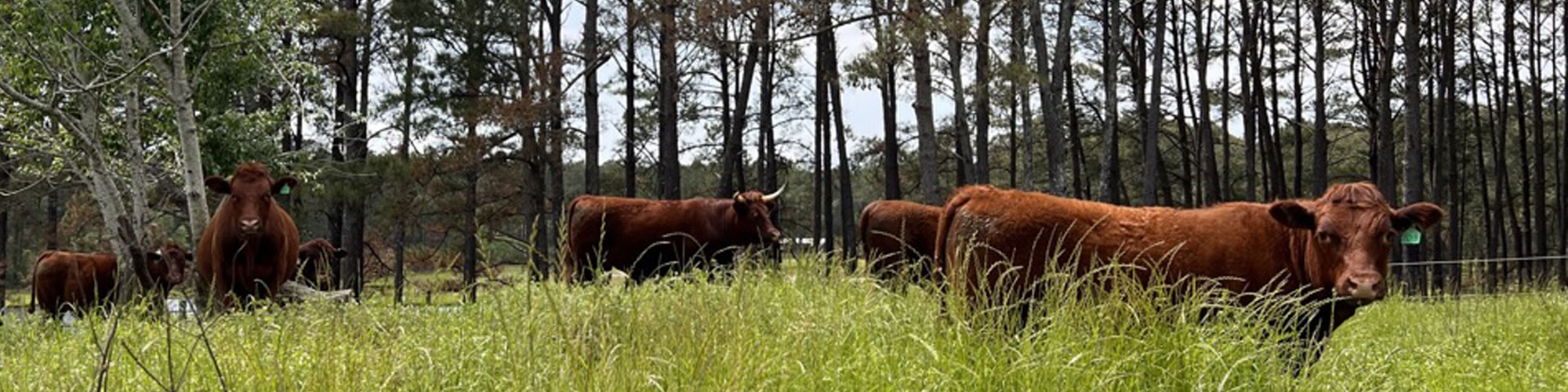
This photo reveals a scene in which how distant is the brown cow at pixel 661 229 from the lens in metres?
11.8

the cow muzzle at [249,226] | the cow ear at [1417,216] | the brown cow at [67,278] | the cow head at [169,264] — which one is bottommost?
the brown cow at [67,278]

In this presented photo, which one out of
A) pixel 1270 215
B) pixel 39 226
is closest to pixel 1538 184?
pixel 1270 215

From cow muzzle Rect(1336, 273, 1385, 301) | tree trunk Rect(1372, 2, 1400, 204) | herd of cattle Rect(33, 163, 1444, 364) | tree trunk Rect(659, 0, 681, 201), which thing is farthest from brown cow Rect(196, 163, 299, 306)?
tree trunk Rect(1372, 2, 1400, 204)

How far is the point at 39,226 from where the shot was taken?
Result: 3722 cm

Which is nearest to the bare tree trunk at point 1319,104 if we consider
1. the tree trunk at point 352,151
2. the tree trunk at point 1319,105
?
the tree trunk at point 1319,105

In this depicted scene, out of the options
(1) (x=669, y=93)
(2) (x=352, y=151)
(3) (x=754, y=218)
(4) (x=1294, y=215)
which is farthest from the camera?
(1) (x=669, y=93)

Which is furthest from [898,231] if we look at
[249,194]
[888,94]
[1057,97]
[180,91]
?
[888,94]

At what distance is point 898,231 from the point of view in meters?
10.4

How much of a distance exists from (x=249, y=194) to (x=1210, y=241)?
20.2 feet

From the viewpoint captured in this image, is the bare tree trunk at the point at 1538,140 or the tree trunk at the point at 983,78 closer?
the tree trunk at the point at 983,78

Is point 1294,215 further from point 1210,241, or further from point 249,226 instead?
point 249,226

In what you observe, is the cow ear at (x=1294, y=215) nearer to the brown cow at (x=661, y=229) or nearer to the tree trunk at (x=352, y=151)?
the brown cow at (x=661, y=229)

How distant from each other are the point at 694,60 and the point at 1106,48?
31.2 feet

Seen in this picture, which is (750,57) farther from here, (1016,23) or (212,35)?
(212,35)
